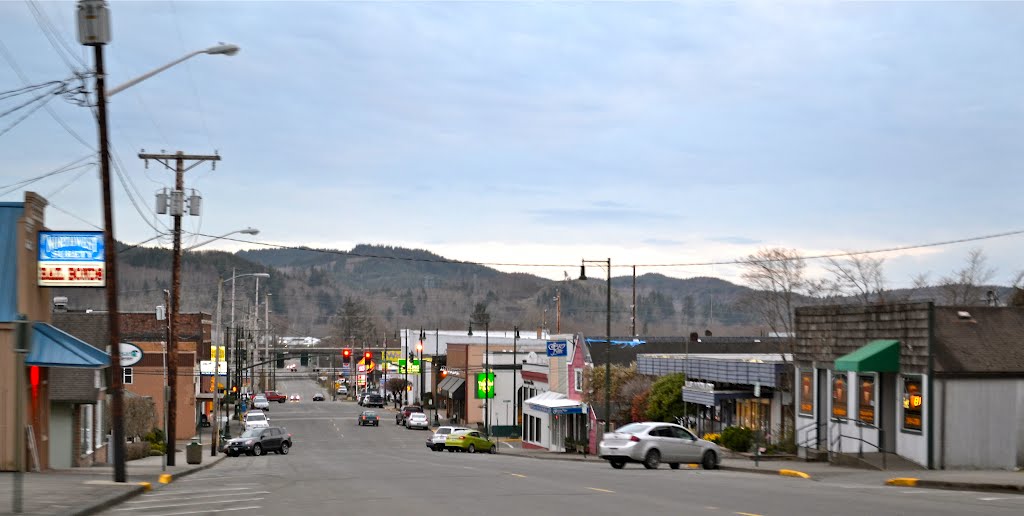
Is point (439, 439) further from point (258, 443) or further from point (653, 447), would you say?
point (653, 447)

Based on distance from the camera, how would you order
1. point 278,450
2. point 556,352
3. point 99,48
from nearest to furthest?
point 99,48 < point 278,450 < point 556,352

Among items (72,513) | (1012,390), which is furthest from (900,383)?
(72,513)

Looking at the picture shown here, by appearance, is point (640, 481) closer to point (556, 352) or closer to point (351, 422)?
point (556, 352)

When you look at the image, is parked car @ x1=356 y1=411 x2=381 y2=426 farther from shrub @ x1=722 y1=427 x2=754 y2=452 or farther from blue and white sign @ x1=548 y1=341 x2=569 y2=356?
shrub @ x1=722 y1=427 x2=754 y2=452

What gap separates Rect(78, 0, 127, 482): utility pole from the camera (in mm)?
23797

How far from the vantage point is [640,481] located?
991 inches

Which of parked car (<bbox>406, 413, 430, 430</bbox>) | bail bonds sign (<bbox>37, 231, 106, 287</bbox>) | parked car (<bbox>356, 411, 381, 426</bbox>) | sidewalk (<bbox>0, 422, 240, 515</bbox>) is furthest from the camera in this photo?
parked car (<bbox>356, 411, 381, 426</bbox>)

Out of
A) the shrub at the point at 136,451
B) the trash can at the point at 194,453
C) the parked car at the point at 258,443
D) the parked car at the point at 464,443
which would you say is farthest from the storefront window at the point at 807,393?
the parked car at the point at 258,443

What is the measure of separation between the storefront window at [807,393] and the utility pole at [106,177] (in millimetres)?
21642

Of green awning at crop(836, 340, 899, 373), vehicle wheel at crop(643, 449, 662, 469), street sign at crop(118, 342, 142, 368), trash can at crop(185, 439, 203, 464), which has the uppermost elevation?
green awning at crop(836, 340, 899, 373)

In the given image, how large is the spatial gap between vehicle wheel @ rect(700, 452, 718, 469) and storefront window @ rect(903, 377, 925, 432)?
19.6 feet

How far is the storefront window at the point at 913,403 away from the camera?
2956 centimetres

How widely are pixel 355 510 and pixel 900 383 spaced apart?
726 inches

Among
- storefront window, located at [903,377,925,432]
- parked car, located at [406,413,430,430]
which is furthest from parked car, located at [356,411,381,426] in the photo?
storefront window, located at [903,377,925,432]
